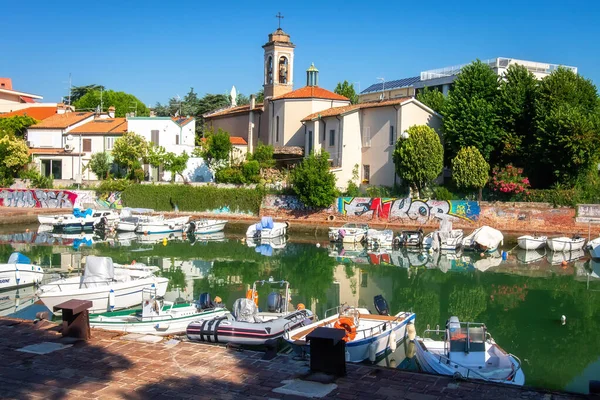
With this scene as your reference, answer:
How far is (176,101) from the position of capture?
329 feet

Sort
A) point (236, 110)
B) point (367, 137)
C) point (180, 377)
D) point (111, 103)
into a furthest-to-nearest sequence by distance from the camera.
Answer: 1. point (111, 103)
2. point (236, 110)
3. point (367, 137)
4. point (180, 377)

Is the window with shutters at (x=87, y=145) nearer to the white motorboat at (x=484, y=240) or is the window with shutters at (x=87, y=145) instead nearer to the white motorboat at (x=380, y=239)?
the white motorboat at (x=380, y=239)

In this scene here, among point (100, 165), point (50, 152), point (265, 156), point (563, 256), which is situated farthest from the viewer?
point (50, 152)

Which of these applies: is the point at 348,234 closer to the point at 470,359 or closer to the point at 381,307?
the point at 381,307

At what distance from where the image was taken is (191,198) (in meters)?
58.9

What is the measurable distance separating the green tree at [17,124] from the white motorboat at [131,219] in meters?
24.8

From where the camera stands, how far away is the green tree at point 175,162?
6188cm

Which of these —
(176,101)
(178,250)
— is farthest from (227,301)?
(176,101)

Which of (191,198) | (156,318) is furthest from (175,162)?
(156,318)

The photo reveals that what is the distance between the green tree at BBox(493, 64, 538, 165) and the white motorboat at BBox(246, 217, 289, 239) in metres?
18.5

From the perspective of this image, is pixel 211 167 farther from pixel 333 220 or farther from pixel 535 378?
pixel 535 378

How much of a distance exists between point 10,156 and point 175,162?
16.9 metres

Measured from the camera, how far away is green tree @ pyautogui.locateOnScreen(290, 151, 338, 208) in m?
52.2

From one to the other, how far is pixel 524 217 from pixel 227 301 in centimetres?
3002
